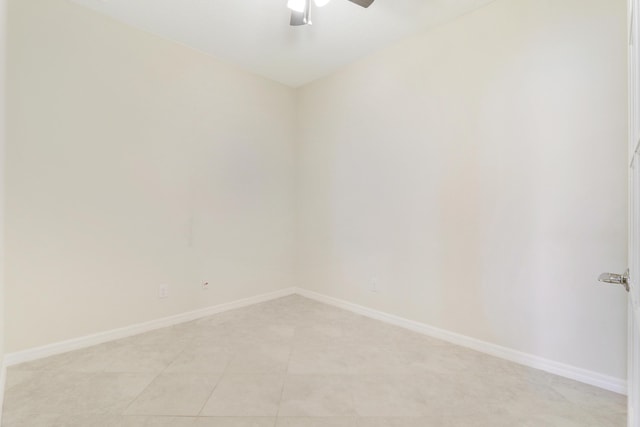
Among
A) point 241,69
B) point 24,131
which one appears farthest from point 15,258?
point 241,69

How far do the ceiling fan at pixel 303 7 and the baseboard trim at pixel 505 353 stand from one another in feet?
8.09

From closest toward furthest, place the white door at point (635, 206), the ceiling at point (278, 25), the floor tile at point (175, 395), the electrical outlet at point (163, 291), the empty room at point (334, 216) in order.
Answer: the white door at point (635, 206) < the floor tile at point (175, 395) < the empty room at point (334, 216) < the ceiling at point (278, 25) < the electrical outlet at point (163, 291)

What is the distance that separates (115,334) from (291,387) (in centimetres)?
163

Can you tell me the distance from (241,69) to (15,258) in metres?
2.53

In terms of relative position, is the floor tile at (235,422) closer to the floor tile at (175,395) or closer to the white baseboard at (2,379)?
the floor tile at (175,395)

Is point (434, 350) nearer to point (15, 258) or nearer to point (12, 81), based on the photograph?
point (15, 258)

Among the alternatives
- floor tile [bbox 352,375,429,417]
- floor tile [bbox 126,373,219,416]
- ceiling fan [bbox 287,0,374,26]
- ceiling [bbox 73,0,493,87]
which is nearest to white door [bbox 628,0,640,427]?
floor tile [bbox 352,375,429,417]

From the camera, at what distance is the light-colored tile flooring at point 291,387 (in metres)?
1.59

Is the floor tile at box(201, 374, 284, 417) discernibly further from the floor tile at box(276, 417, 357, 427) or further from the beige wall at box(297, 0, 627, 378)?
the beige wall at box(297, 0, 627, 378)

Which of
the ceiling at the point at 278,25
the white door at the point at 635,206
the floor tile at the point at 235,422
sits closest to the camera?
the white door at the point at 635,206

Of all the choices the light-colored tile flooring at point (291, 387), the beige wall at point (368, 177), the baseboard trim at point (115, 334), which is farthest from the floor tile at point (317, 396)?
the baseboard trim at point (115, 334)

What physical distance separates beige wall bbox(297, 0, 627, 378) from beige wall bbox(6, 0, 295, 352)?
1.10 metres

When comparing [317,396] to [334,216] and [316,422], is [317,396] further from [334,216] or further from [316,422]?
[334,216]

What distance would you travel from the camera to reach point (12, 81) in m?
2.10
